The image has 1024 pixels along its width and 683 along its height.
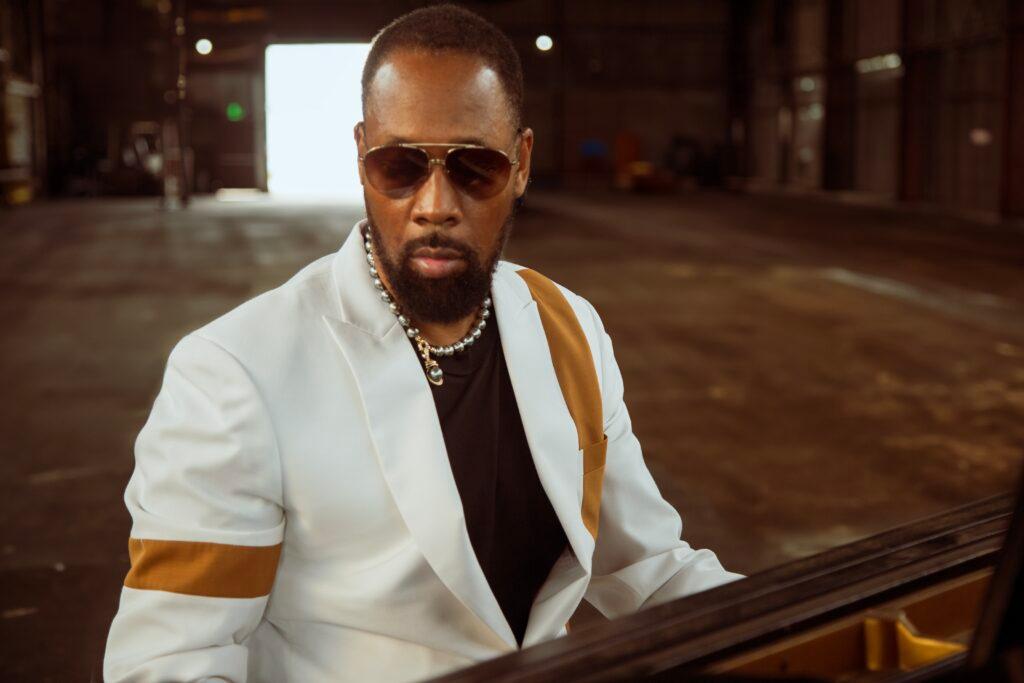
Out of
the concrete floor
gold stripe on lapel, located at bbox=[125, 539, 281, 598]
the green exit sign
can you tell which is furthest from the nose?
the green exit sign

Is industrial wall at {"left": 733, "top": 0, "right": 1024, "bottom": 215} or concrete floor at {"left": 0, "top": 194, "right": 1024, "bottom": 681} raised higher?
industrial wall at {"left": 733, "top": 0, "right": 1024, "bottom": 215}

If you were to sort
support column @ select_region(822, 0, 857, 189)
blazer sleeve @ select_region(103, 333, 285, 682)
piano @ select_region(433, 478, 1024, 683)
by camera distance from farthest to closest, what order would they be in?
1. support column @ select_region(822, 0, 857, 189)
2. blazer sleeve @ select_region(103, 333, 285, 682)
3. piano @ select_region(433, 478, 1024, 683)

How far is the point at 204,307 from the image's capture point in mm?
10258

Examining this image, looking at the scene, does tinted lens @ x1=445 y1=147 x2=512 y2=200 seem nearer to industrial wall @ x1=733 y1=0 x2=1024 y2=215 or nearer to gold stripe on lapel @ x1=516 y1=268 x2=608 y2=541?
gold stripe on lapel @ x1=516 y1=268 x2=608 y2=541

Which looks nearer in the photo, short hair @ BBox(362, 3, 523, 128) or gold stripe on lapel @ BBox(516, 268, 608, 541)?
short hair @ BBox(362, 3, 523, 128)

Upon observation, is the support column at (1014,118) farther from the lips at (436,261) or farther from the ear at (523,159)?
the lips at (436,261)

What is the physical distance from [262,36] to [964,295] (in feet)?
76.7

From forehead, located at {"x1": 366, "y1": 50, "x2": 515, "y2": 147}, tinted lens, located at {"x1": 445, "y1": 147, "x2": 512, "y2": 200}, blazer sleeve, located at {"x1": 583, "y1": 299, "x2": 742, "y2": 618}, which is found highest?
forehead, located at {"x1": 366, "y1": 50, "x2": 515, "y2": 147}

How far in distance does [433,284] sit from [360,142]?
25cm

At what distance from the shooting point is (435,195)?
1592 mm

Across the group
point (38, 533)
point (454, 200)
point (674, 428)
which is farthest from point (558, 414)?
point (674, 428)

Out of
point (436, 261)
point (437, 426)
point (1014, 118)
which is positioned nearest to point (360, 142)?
point (436, 261)

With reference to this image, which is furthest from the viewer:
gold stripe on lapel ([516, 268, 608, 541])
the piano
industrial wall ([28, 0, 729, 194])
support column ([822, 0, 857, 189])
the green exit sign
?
the green exit sign

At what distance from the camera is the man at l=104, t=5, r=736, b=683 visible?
138 cm
